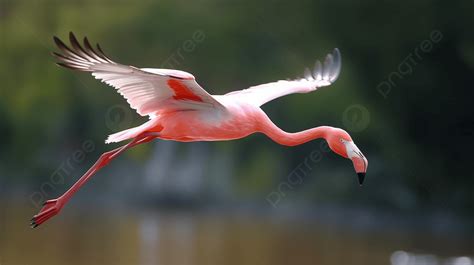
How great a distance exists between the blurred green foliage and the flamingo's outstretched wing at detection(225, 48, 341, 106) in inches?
498

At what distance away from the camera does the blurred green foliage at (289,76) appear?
80.4ft

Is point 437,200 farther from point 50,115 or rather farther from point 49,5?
point 49,5

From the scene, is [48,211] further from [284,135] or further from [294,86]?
[294,86]

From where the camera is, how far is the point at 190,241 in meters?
20.7

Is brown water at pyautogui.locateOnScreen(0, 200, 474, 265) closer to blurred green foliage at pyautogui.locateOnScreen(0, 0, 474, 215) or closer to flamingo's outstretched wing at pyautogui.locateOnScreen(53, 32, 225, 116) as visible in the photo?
blurred green foliage at pyautogui.locateOnScreen(0, 0, 474, 215)

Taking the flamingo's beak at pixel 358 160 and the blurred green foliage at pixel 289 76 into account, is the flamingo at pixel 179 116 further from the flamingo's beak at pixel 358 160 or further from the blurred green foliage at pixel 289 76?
the blurred green foliage at pixel 289 76

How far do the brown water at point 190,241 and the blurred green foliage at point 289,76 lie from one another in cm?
240

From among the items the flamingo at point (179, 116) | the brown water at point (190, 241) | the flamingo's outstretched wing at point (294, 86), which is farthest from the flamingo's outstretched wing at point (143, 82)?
the brown water at point (190, 241)

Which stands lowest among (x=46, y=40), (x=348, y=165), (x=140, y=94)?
(x=348, y=165)

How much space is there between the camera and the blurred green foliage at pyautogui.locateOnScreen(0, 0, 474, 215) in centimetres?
2452

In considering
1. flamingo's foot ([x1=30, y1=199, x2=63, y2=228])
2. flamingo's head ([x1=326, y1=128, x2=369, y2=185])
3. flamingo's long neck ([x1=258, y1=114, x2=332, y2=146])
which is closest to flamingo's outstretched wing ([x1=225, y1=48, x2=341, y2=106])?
flamingo's long neck ([x1=258, y1=114, x2=332, y2=146])

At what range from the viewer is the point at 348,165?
25.7 metres

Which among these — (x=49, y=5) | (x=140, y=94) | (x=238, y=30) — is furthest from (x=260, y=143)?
(x=140, y=94)

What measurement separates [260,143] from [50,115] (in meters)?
6.50
